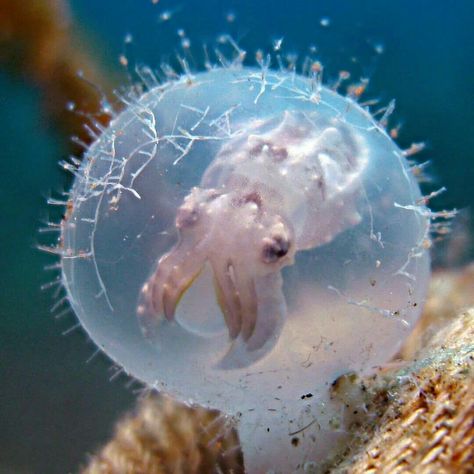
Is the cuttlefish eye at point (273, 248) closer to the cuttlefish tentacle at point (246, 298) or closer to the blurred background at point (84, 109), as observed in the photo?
the cuttlefish tentacle at point (246, 298)

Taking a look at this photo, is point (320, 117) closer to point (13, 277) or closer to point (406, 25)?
point (13, 277)

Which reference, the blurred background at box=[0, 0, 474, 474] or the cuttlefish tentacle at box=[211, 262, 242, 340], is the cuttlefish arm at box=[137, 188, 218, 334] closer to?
the cuttlefish tentacle at box=[211, 262, 242, 340]

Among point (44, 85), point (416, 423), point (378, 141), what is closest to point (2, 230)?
point (44, 85)

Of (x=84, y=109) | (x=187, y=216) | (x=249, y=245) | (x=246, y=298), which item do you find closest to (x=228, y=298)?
(x=246, y=298)

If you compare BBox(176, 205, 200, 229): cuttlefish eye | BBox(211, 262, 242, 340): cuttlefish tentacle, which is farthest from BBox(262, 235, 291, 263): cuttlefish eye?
BBox(176, 205, 200, 229): cuttlefish eye

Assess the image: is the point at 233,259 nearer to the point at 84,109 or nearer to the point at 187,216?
the point at 187,216

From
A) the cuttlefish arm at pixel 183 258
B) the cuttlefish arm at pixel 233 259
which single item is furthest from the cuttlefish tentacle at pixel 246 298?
the cuttlefish arm at pixel 183 258
